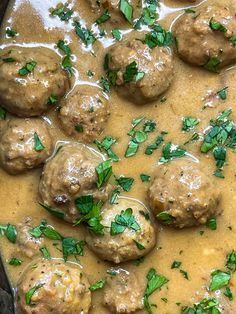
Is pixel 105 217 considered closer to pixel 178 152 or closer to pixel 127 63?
pixel 178 152

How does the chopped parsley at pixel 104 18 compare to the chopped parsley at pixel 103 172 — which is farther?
the chopped parsley at pixel 104 18

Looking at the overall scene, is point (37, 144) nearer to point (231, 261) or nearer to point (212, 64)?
point (212, 64)

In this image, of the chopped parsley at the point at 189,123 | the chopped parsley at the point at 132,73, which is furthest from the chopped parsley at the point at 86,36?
the chopped parsley at the point at 189,123

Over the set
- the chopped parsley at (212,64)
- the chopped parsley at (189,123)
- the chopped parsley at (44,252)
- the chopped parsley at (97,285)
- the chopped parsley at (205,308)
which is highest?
the chopped parsley at (212,64)

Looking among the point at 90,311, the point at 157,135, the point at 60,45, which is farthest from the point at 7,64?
the point at 90,311

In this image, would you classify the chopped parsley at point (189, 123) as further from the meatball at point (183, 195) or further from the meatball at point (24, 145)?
the meatball at point (24, 145)

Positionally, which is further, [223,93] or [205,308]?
[223,93]

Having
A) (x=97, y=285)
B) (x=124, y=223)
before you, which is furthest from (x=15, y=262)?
(x=124, y=223)

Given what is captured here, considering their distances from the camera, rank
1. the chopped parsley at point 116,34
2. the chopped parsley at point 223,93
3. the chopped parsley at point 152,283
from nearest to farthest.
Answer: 1. the chopped parsley at point 152,283
2. the chopped parsley at point 223,93
3. the chopped parsley at point 116,34
